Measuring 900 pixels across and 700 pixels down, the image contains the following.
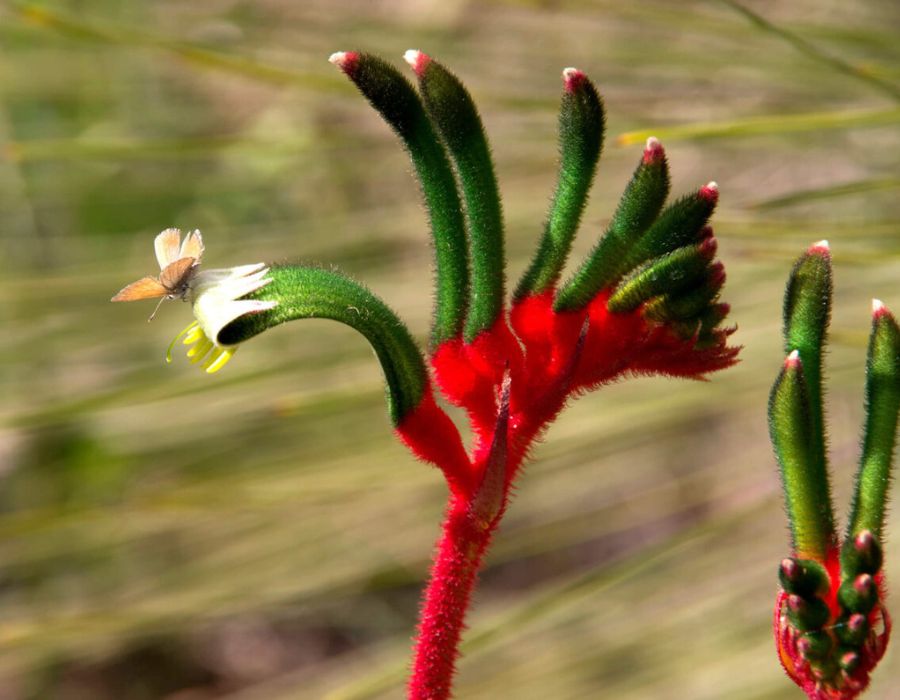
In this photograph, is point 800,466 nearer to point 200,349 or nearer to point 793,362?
point 793,362

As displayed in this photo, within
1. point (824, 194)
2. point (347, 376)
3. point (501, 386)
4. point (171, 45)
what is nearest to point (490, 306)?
point (501, 386)

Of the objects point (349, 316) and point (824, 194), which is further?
point (824, 194)

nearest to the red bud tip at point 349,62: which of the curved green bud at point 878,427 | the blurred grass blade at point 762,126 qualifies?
the curved green bud at point 878,427

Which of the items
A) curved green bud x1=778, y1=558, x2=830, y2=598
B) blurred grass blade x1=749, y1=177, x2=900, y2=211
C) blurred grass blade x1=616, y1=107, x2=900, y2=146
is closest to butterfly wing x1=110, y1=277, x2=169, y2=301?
curved green bud x1=778, y1=558, x2=830, y2=598

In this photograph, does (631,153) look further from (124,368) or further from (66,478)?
(66,478)

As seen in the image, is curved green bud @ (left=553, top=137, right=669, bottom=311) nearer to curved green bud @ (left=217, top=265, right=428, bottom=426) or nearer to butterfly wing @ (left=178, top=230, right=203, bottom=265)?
curved green bud @ (left=217, top=265, right=428, bottom=426)

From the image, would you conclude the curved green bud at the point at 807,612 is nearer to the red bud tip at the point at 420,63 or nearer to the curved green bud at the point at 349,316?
the curved green bud at the point at 349,316
